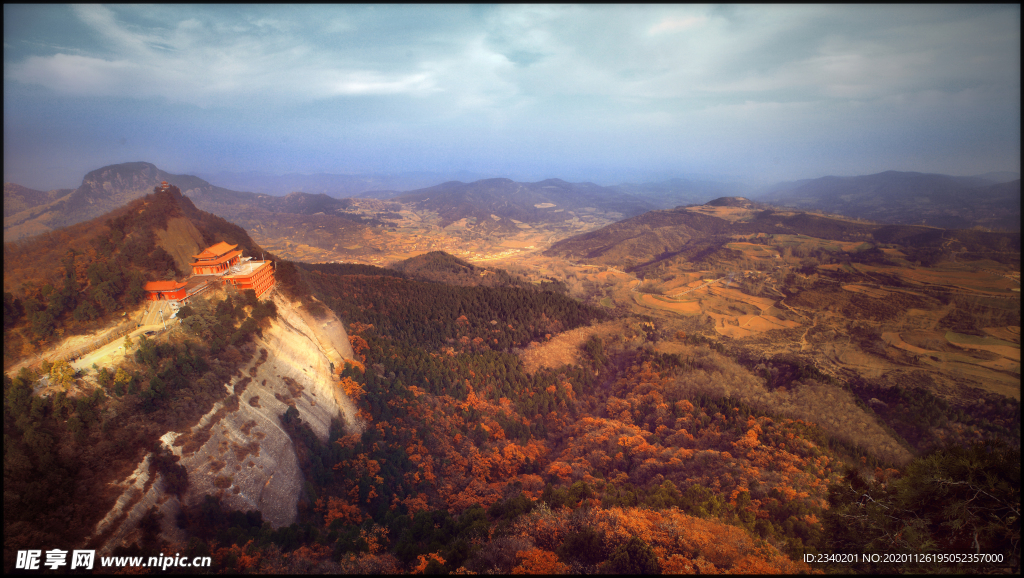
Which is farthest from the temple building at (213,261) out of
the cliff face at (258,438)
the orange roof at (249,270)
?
the cliff face at (258,438)

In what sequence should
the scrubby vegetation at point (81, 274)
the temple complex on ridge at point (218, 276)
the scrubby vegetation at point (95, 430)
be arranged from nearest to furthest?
the scrubby vegetation at point (95, 430) → the scrubby vegetation at point (81, 274) → the temple complex on ridge at point (218, 276)

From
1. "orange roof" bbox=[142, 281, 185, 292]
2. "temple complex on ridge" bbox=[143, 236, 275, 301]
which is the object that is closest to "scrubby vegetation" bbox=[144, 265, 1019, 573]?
"temple complex on ridge" bbox=[143, 236, 275, 301]

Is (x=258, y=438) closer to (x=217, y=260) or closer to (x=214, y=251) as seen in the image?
(x=217, y=260)

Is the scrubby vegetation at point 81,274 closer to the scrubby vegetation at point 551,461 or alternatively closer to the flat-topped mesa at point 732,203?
the scrubby vegetation at point 551,461

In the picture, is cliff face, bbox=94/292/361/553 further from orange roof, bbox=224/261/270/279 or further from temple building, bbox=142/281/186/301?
temple building, bbox=142/281/186/301

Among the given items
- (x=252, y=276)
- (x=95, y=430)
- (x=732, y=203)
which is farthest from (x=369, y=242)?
(x=732, y=203)

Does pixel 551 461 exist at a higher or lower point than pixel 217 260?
lower

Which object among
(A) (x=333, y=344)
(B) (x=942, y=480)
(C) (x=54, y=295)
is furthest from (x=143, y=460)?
(B) (x=942, y=480)
